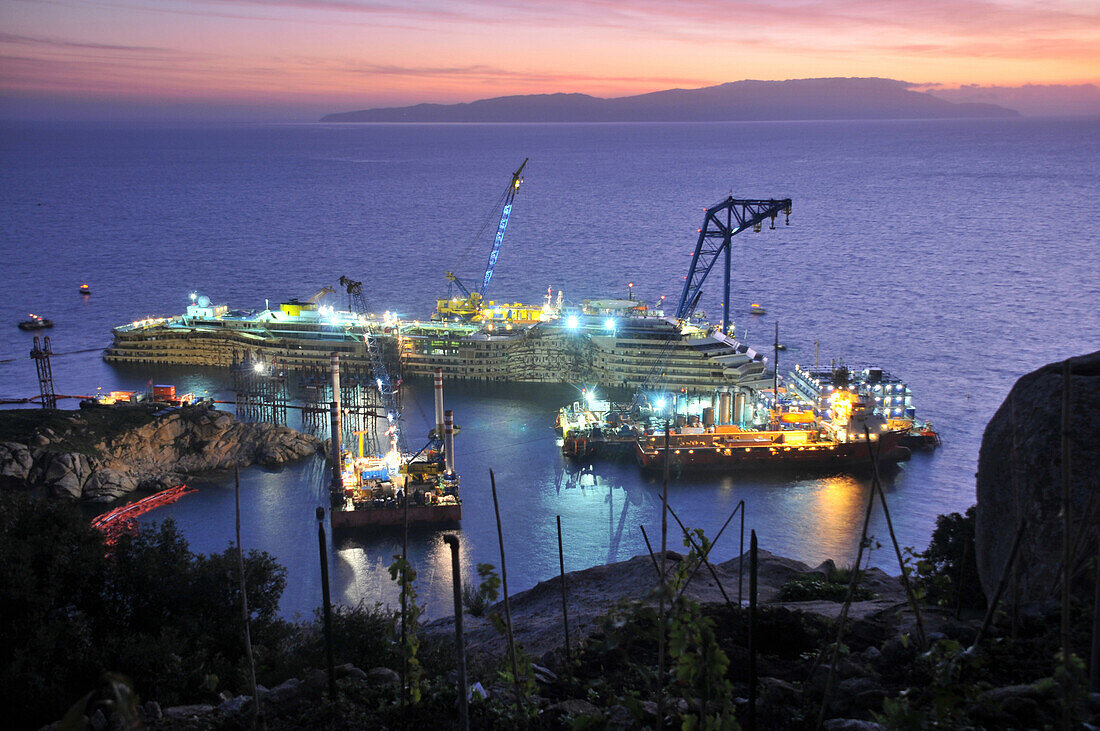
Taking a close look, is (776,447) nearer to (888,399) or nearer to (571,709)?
(888,399)

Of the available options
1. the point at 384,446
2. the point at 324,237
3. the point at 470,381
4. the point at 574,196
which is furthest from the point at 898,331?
the point at 574,196

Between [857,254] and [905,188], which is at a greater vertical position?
[905,188]

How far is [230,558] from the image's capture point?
1171 centimetres

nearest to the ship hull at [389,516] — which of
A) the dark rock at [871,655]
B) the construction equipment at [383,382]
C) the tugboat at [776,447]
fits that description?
the construction equipment at [383,382]

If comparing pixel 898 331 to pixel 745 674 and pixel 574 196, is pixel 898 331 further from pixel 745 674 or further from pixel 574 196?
pixel 574 196

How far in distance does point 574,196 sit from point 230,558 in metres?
82.6

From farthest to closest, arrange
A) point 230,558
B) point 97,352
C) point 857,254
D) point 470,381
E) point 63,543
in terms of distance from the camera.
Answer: point 857,254 < point 97,352 < point 470,381 < point 230,558 < point 63,543

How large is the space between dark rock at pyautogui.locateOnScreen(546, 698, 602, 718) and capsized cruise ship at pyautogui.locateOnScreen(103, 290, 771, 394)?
2506cm

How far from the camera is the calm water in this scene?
22766mm

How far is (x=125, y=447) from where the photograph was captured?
83.1 feet

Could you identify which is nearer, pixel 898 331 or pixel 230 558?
pixel 230 558

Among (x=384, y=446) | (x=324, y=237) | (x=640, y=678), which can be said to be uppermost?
(x=324, y=237)

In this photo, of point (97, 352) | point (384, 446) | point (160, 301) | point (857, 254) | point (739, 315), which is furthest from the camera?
point (857, 254)

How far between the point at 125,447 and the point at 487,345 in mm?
13965
